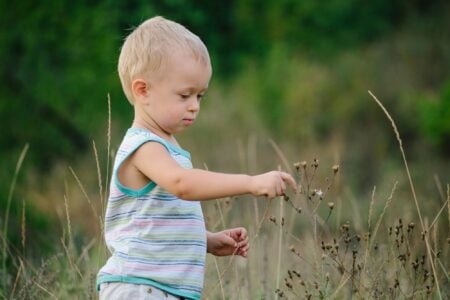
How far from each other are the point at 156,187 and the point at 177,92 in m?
0.33

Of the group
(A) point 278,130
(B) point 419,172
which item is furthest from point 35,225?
(A) point 278,130

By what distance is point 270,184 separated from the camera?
10.4ft

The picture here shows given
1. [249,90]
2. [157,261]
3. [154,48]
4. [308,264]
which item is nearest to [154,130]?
[154,48]

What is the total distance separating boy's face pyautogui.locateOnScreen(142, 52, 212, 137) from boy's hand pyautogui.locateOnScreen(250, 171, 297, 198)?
460 millimetres

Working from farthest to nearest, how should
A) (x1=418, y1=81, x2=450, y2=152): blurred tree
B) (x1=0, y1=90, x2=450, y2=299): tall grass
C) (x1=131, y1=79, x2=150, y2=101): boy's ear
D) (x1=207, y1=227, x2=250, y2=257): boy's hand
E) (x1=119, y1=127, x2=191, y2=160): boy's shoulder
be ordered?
1. (x1=418, y1=81, x2=450, y2=152): blurred tree
2. (x1=0, y1=90, x2=450, y2=299): tall grass
3. (x1=207, y1=227, x2=250, y2=257): boy's hand
4. (x1=131, y1=79, x2=150, y2=101): boy's ear
5. (x1=119, y1=127, x2=191, y2=160): boy's shoulder

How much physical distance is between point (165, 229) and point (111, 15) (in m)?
7.83

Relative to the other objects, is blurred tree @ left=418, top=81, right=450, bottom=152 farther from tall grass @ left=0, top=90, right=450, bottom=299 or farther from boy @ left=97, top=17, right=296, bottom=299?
boy @ left=97, top=17, right=296, bottom=299

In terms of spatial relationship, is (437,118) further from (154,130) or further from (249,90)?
(154,130)

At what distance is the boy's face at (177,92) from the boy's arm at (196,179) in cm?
14

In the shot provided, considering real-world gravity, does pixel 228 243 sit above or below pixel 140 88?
below

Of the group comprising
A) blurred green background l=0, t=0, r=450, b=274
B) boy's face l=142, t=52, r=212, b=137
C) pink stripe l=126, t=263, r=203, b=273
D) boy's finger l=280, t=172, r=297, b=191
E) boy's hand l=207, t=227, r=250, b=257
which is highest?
blurred green background l=0, t=0, r=450, b=274

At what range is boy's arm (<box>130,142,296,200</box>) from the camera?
319 centimetres

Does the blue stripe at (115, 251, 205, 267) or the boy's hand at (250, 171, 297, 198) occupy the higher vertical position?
the boy's hand at (250, 171, 297, 198)

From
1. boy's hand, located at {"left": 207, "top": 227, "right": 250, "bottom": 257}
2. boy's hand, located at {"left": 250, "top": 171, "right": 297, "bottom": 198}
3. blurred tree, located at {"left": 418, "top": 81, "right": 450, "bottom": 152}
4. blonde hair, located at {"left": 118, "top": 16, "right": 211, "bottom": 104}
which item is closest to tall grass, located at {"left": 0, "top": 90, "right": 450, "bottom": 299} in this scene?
boy's hand, located at {"left": 207, "top": 227, "right": 250, "bottom": 257}
